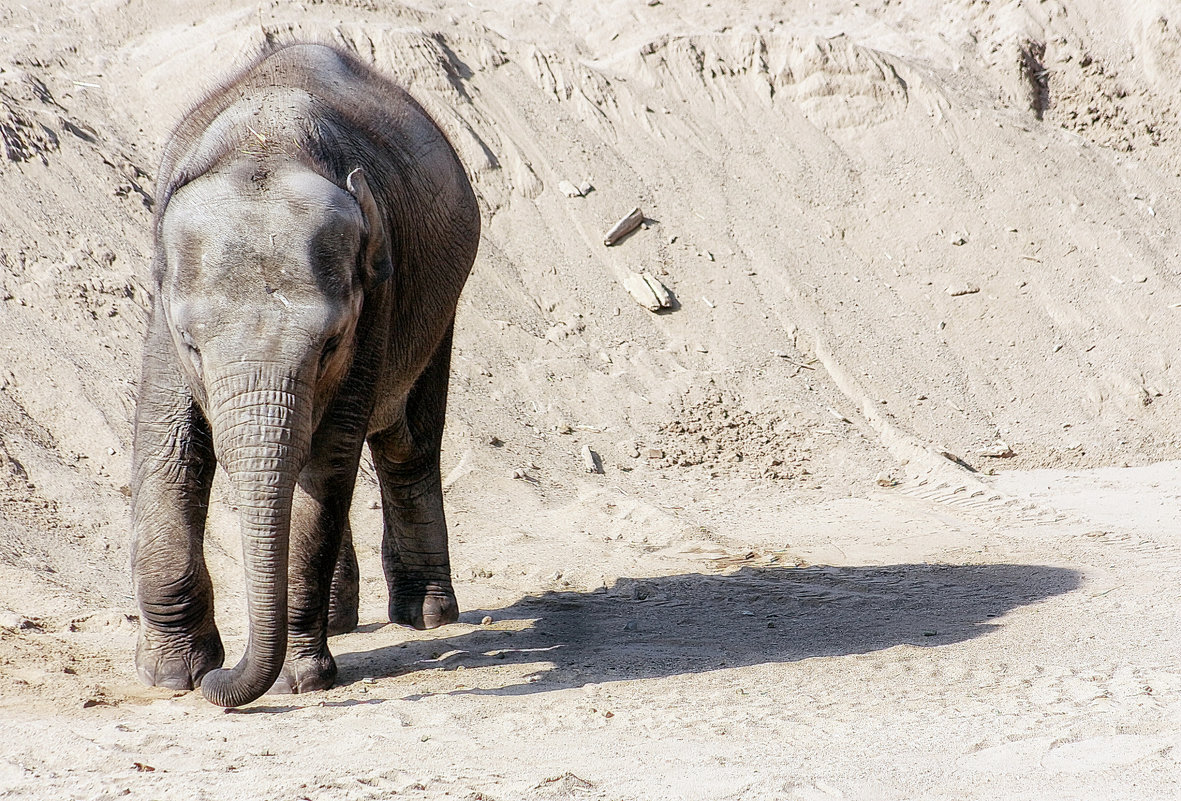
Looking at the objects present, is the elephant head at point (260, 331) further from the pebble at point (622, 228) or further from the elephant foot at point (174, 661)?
the pebble at point (622, 228)

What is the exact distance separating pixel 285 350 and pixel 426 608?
3.19 meters

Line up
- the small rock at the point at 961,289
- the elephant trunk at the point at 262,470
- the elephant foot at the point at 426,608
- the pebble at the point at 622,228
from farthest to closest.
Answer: the small rock at the point at 961,289, the pebble at the point at 622,228, the elephant foot at the point at 426,608, the elephant trunk at the point at 262,470

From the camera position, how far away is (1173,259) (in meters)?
17.8

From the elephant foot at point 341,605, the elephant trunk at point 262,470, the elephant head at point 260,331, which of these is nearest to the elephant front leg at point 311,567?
the elephant head at point 260,331

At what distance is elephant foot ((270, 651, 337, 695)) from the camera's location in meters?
6.02

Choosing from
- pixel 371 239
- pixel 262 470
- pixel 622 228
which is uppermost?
pixel 622 228

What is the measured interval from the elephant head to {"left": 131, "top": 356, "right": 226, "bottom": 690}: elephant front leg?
2.01ft

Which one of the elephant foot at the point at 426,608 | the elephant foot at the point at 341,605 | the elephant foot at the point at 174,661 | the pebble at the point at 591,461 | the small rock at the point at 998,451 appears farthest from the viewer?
the small rock at the point at 998,451

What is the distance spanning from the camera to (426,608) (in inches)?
312

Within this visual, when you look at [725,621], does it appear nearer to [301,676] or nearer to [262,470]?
[301,676]

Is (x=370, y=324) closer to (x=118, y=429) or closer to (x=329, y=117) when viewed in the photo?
(x=329, y=117)

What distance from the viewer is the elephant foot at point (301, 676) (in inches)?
237

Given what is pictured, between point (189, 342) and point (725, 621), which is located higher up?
point (189, 342)

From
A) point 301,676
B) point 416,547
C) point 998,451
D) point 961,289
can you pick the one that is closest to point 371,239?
point 301,676
